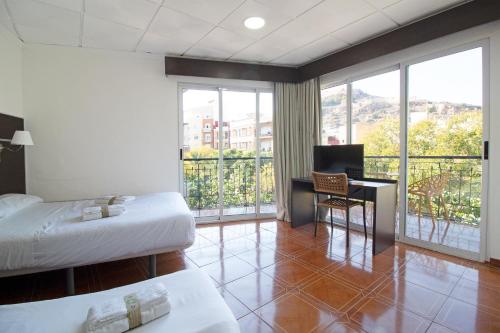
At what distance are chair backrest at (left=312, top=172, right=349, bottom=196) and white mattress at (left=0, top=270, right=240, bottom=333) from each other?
2201 millimetres

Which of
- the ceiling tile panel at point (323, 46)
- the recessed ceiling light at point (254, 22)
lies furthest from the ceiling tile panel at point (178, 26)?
the ceiling tile panel at point (323, 46)

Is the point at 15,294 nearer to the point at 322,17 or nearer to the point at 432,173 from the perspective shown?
the point at 322,17

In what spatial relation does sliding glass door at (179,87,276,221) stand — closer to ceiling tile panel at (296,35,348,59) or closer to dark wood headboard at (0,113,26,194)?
ceiling tile panel at (296,35,348,59)

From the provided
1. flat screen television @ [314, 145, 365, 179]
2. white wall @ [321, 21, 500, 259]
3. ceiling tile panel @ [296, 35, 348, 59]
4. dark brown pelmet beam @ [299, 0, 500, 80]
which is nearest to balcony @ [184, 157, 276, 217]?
flat screen television @ [314, 145, 365, 179]

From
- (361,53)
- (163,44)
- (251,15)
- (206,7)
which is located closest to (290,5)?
(251,15)

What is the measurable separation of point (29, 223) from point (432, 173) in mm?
4227

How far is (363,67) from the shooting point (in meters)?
3.43

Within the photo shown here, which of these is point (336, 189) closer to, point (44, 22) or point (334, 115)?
point (334, 115)

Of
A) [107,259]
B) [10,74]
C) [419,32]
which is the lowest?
[107,259]

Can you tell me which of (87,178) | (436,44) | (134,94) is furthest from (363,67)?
(87,178)

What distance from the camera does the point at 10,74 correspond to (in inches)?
111

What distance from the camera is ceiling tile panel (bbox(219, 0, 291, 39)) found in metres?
2.40

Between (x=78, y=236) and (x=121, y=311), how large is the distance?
1.25 metres

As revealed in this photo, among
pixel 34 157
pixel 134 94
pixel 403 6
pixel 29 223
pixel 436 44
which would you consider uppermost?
pixel 403 6
